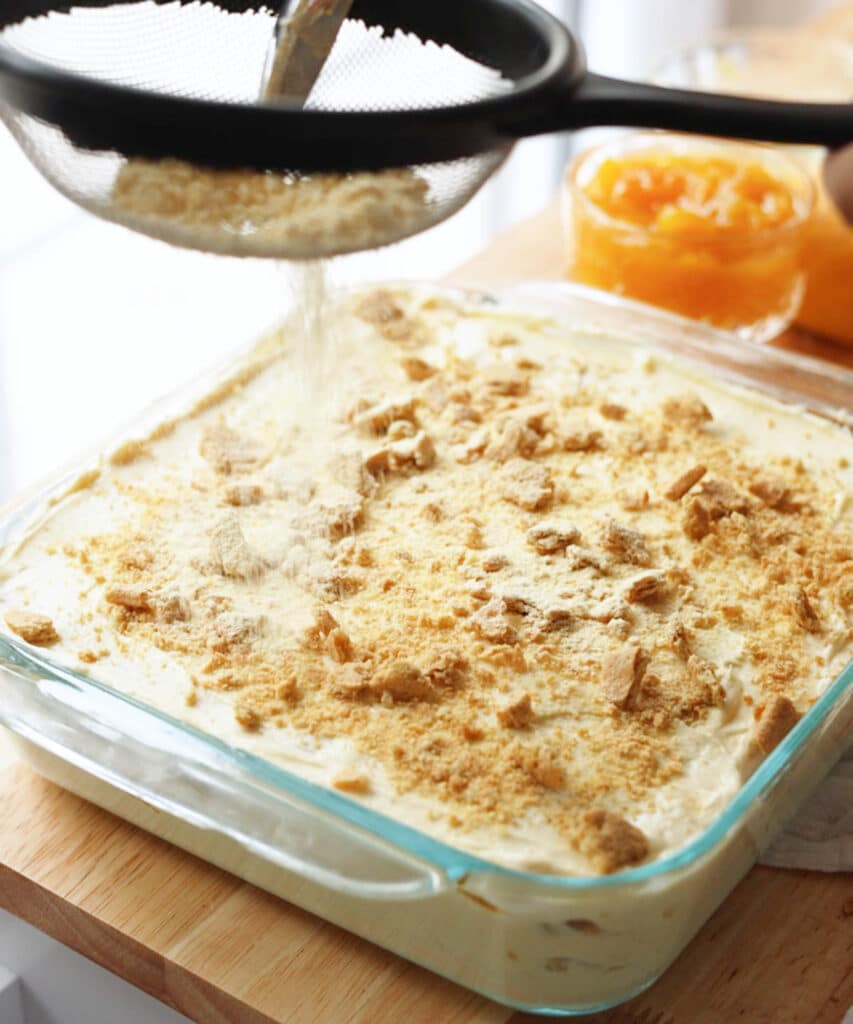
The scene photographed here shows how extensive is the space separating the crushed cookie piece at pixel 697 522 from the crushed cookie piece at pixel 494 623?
0.76 ft

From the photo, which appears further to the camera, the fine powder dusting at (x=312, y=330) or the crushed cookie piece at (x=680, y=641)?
the fine powder dusting at (x=312, y=330)

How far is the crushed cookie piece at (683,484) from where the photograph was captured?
1438 mm

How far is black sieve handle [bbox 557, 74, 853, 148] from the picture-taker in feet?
3.32

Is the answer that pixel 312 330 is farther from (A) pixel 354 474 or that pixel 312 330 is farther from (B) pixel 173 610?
(B) pixel 173 610

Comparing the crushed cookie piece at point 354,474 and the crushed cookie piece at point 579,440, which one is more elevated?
the crushed cookie piece at point 354,474

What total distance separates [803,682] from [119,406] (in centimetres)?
182

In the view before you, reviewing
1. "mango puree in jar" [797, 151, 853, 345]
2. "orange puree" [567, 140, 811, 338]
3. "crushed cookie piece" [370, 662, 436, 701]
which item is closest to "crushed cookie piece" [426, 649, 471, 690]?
"crushed cookie piece" [370, 662, 436, 701]

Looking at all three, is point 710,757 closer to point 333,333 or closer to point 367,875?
point 367,875

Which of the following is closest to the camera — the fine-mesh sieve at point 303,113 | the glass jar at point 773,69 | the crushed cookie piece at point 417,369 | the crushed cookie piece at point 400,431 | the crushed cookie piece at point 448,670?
the fine-mesh sieve at point 303,113

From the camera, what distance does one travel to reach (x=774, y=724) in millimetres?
1159

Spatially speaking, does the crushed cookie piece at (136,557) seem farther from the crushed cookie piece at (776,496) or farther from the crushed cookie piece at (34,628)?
the crushed cookie piece at (776,496)

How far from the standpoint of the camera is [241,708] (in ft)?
3.78

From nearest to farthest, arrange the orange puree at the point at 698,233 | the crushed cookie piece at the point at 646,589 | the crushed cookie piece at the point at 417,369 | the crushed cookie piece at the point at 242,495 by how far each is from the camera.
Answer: the crushed cookie piece at the point at 646,589 → the crushed cookie piece at the point at 242,495 → the crushed cookie piece at the point at 417,369 → the orange puree at the point at 698,233

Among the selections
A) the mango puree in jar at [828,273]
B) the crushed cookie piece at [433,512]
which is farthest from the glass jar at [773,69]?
the crushed cookie piece at [433,512]
